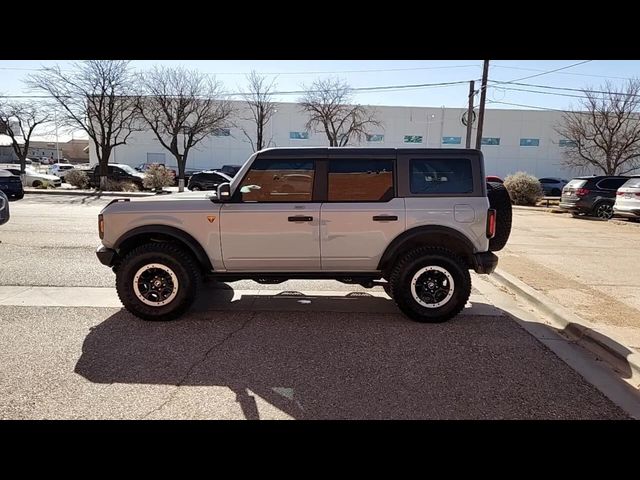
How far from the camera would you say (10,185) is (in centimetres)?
1579

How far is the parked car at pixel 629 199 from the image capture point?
1301cm

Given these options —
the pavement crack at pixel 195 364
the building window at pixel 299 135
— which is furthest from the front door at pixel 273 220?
the building window at pixel 299 135

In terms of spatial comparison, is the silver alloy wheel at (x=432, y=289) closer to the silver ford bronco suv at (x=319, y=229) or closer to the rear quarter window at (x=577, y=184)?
the silver ford bronco suv at (x=319, y=229)

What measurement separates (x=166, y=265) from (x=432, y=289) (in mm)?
3115

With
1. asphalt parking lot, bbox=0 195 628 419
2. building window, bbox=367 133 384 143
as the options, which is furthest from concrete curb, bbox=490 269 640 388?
building window, bbox=367 133 384 143

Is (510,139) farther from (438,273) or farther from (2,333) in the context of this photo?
(2,333)

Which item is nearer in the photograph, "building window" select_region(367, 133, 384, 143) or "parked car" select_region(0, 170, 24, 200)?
"parked car" select_region(0, 170, 24, 200)

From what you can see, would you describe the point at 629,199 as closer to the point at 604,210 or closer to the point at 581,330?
the point at 604,210

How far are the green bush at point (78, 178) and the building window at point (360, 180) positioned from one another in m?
26.8

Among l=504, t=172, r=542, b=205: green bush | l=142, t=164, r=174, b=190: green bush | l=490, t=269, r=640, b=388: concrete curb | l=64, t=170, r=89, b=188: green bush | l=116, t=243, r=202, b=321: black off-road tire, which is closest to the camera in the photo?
l=490, t=269, r=640, b=388: concrete curb

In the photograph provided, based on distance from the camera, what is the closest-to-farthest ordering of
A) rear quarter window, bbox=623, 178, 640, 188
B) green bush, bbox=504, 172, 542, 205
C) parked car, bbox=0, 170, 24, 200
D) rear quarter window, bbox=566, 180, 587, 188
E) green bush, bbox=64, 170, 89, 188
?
rear quarter window, bbox=623, 178, 640, 188, rear quarter window, bbox=566, 180, 587, 188, parked car, bbox=0, 170, 24, 200, green bush, bbox=504, 172, 542, 205, green bush, bbox=64, 170, 89, 188

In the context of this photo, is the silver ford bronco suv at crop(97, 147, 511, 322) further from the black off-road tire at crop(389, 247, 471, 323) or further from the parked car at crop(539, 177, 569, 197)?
the parked car at crop(539, 177, 569, 197)

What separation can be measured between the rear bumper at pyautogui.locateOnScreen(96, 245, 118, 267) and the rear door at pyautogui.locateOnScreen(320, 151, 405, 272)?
8.10 ft

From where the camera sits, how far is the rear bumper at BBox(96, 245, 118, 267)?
4512 mm
